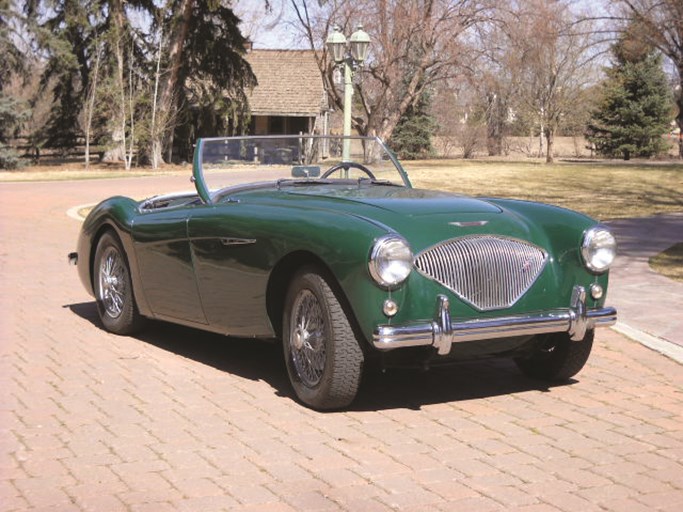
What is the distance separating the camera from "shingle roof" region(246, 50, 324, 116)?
4991 cm

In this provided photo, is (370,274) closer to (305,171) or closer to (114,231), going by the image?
(305,171)

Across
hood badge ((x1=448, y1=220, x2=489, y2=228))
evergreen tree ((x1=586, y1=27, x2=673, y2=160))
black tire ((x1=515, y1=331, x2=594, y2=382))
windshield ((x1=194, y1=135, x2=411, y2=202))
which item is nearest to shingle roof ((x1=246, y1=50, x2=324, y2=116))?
evergreen tree ((x1=586, y1=27, x2=673, y2=160))

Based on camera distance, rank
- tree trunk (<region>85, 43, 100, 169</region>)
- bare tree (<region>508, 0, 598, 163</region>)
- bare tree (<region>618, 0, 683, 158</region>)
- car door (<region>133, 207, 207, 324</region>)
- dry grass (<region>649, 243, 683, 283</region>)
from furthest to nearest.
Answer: bare tree (<region>508, 0, 598, 163</region>) < tree trunk (<region>85, 43, 100, 169</region>) < bare tree (<region>618, 0, 683, 158</region>) < dry grass (<region>649, 243, 683, 283</region>) < car door (<region>133, 207, 207, 324</region>)

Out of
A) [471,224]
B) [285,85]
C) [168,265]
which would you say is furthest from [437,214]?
[285,85]

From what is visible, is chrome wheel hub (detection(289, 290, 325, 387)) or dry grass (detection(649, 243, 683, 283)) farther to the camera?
dry grass (detection(649, 243, 683, 283))

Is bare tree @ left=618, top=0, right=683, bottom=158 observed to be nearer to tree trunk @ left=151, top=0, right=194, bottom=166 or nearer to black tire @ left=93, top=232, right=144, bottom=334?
tree trunk @ left=151, top=0, right=194, bottom=166

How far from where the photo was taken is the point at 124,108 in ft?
123

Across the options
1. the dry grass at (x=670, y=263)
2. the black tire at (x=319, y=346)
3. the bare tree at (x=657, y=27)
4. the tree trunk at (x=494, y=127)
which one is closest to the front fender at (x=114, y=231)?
the black tire at (x=319, y=346)

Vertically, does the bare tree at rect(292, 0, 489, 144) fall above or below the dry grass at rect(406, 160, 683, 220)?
above

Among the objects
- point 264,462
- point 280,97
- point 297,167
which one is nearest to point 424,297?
point 264,462

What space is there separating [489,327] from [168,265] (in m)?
2.26

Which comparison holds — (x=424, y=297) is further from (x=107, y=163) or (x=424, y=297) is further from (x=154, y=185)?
(x=107, y=163)

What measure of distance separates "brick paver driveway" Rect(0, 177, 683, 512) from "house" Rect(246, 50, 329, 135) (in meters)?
42.6

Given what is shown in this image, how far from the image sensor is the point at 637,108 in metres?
51.3
